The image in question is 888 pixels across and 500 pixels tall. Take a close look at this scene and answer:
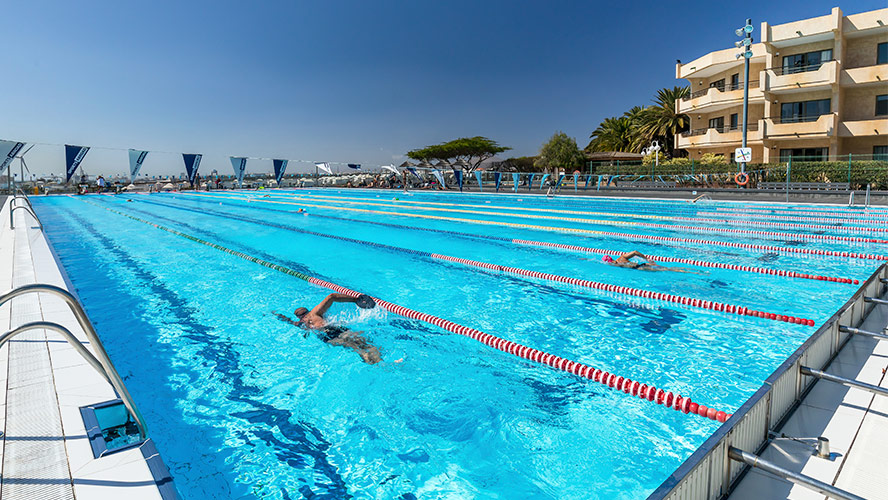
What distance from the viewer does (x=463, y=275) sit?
22.4 ft

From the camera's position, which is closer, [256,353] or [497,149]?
[256,353]

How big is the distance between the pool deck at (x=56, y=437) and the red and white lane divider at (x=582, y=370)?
8.57 feet

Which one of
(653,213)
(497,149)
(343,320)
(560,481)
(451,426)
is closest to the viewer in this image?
(560,481)

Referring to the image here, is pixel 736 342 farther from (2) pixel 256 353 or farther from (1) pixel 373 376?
(2) pixel 256 353

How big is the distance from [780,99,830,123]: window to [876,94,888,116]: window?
1.71 m

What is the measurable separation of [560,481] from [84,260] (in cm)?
902

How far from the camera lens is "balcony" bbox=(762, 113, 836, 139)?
20703 millimetres

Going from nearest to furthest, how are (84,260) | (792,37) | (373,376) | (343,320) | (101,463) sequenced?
(101,463) < (373,376) < (343,320) < (84,260) < (792,37)

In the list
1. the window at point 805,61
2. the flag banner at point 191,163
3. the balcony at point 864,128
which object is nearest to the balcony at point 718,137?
the window at point 805,61

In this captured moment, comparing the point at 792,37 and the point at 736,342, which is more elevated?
the point at 792,37

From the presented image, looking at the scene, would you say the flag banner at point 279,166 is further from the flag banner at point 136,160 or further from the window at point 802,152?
the window at point 802,152

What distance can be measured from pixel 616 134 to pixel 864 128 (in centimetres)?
2040

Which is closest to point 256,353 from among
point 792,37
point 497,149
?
point 792,37

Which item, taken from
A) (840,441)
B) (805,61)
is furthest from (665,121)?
(840,441)
